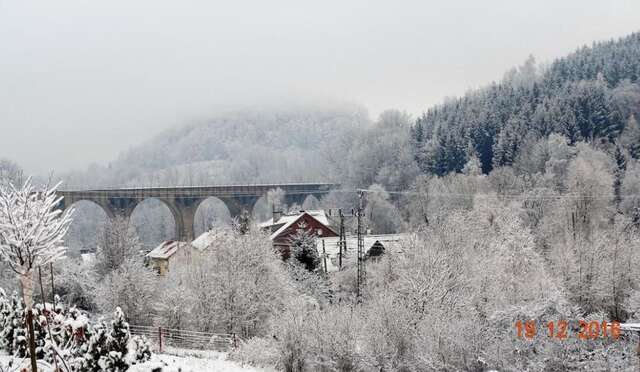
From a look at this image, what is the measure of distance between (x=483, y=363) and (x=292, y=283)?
13954mm

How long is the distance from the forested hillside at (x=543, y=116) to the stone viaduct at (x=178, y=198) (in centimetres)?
2642

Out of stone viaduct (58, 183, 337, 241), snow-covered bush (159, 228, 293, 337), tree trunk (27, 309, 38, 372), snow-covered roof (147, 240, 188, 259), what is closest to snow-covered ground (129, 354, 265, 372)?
tree trunk (27, 309, 38, 372)

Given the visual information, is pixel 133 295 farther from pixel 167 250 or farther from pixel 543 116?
pixel 543 116

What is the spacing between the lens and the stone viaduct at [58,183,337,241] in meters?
64.6

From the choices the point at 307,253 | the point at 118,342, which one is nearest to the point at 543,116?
the point at 307,253

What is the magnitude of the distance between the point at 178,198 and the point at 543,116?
49.1 metres

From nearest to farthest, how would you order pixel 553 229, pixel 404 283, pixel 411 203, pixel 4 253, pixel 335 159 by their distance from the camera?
pixel 4 253
pixel 404 283
pixel 553 229
pixel 411 203
pixel 335 159

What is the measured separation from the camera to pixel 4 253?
7301 millimetres

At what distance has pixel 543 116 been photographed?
2299 inches

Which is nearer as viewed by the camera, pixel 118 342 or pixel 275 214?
pixel 118 342

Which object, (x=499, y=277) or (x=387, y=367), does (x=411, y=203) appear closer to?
(x=499, y=277)

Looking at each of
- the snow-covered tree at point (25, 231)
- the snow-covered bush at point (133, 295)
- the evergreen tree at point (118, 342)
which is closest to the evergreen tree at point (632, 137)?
the snow-covered bush at point (133, 295)

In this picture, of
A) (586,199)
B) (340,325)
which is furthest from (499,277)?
(586,199)

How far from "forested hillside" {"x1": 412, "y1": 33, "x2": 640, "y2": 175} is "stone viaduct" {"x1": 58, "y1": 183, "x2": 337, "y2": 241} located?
2642 centimetres
